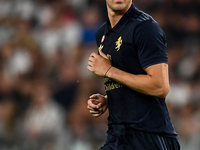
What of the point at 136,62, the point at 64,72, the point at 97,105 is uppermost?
the point at 64,72

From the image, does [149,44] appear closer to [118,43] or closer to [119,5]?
[118,43]

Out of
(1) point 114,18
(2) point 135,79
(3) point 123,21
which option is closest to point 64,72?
(1) point 114,18

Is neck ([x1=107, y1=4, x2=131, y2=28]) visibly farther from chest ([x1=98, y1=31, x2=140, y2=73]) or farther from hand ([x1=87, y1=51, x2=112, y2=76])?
hand ([x1=87, y1=51, x2=112, y2=76])

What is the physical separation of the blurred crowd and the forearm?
372 cm

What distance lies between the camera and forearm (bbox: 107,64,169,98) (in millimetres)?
2740

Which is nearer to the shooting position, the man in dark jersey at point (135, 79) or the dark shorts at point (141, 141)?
the man in dark jersey at point (135, 79)

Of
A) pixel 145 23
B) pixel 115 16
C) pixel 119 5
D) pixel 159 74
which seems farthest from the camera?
pixel 115 16

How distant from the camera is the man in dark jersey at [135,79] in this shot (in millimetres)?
2768

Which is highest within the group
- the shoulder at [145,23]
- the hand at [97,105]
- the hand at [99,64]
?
the shoulder at [145,23]

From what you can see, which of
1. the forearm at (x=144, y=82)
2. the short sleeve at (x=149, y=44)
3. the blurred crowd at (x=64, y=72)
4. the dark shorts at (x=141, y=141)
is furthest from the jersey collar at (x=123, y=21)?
the blurred crowd at (x=64, y=72)

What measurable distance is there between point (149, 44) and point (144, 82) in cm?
26

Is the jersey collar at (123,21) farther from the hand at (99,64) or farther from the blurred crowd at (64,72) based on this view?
the blurred crowd at (64,72)

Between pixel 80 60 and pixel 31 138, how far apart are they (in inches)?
63.9

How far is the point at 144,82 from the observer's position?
9.07 ft
